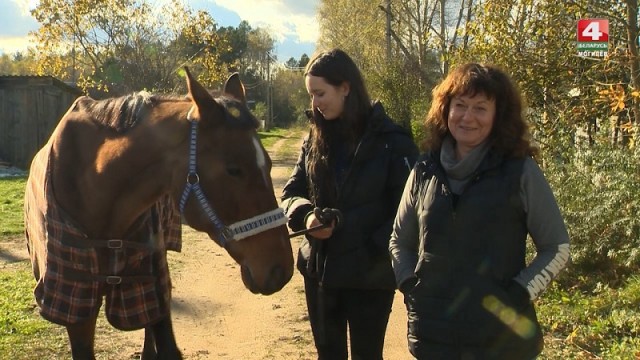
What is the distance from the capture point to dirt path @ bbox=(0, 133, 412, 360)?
439 cm

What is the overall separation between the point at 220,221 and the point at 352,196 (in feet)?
2.00

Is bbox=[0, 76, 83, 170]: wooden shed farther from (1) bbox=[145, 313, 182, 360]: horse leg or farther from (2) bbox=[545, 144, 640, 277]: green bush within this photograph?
→ (1) bbox=[145, 313, 182, 360]: horse leg

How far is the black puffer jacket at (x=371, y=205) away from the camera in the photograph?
268cm

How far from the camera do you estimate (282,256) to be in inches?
94.7

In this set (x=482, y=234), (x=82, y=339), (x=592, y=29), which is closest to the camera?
(x=482, y=234)

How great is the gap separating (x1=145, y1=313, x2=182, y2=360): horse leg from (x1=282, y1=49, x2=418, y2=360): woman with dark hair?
76 cm

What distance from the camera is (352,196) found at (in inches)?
106

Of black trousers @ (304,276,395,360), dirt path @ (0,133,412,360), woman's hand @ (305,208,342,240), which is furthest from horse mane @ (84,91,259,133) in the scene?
dirt path @ (0,133,412,360)

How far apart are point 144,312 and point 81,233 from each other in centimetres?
48

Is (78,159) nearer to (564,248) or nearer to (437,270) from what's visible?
(437,270)

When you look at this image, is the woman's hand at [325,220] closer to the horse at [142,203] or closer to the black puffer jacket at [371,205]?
the black puffer jacket at [371,205]

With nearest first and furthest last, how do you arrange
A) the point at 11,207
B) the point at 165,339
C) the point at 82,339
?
the point at 82,339, the point at 165,339, the point at 11,207

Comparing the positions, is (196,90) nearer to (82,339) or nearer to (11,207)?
(82,339)

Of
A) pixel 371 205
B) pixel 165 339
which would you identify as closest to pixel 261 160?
pixel 371 205
